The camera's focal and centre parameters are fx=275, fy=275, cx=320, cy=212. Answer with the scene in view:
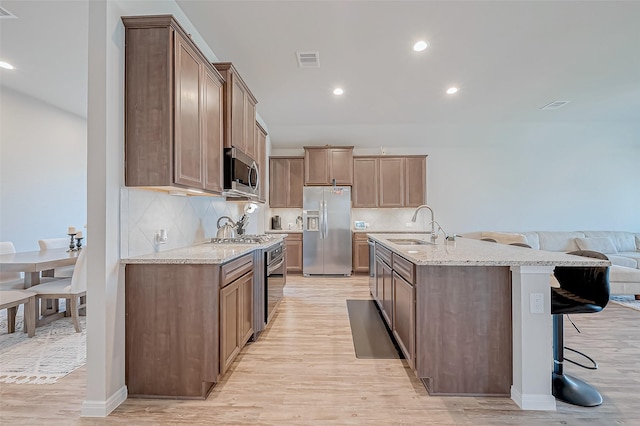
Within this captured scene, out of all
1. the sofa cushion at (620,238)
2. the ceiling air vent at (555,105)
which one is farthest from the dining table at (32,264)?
the sofa cushion at (620,238)

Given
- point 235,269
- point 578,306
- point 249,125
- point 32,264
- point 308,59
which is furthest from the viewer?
point 308,59

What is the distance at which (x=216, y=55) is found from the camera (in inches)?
127

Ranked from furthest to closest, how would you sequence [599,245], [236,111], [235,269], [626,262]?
[599,245] → [626,262] → [236,111] → [235,269]

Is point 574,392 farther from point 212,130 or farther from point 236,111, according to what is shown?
point 236,111

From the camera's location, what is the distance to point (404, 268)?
85.7 inches

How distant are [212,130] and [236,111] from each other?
526 millimetres

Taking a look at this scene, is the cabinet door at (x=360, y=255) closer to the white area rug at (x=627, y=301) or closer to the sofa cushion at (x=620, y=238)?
the white area rug at (x=627, y=301)

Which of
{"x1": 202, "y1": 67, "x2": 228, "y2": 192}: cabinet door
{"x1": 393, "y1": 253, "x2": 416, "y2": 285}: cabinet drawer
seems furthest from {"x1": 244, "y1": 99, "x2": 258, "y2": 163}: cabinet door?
{"x1": 393, "y1": 253, "x2": 416, "y2": 285}: cabinet drawer

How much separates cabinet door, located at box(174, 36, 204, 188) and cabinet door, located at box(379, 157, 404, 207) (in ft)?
14.3

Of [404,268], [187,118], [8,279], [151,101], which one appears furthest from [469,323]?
[8,279]

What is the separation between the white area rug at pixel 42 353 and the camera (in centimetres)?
209

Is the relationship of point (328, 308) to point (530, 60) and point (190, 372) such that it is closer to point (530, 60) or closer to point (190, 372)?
point (190, 372)

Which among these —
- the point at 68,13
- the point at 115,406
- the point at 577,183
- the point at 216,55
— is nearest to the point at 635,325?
the point at 577,183

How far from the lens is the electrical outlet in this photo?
1.71 metres
